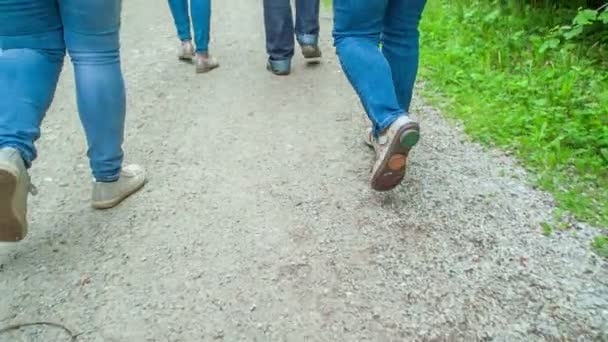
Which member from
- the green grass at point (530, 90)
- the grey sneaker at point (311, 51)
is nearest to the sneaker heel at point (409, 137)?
the green grass at point (530, 90)

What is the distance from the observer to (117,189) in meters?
2.61

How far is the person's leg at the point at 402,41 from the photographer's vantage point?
2541 millimetres

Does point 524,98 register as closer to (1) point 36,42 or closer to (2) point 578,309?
(2) point 578,309

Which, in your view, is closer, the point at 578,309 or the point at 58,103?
the point at 578,309

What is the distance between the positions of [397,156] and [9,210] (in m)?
1.44

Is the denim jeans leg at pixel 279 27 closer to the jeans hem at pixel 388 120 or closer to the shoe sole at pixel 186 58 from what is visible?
the shoe sole at pixel 186 58

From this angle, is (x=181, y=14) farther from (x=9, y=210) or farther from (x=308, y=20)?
(x=9, y=210)

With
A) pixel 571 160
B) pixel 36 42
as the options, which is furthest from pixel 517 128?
pixel 36 42

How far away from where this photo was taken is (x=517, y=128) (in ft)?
10.1

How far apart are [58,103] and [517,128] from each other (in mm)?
2952

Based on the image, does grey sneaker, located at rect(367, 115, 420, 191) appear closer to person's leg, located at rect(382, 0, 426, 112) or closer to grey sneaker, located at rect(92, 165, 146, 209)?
person's leg, located at rect(382, 0, 426, 112)

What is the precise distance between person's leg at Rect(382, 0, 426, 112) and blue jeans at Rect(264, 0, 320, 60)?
1554 mm

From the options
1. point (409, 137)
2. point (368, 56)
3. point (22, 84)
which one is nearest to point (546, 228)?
point (409, 137)

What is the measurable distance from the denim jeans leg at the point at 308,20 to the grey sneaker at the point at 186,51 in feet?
3.06
